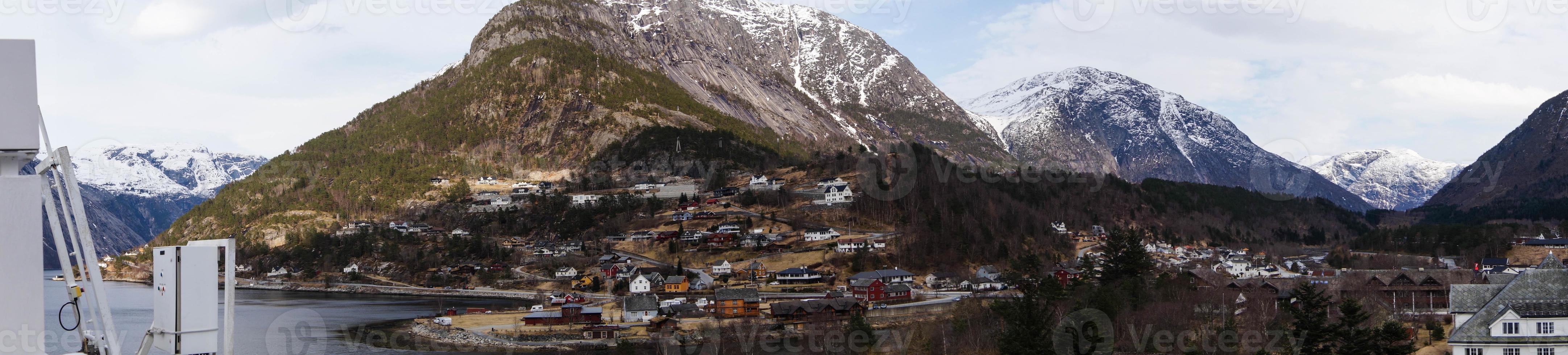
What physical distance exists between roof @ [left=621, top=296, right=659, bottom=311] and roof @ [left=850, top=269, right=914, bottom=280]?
17.5 m

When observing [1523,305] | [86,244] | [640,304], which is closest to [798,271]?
[640,304]

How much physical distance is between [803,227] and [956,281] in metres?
24.0

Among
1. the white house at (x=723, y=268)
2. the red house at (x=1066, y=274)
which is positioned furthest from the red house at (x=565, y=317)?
the red house at (x=1066, y=274)

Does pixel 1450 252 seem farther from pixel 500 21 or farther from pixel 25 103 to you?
pixel 500 21

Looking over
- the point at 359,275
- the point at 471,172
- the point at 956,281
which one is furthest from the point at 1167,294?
the point at 471,172

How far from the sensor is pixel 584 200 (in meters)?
134

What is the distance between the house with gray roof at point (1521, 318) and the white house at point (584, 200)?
357 ft

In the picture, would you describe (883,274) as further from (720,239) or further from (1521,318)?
(1521,318)

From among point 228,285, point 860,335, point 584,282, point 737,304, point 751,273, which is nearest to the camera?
point 228,285

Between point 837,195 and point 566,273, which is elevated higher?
point 837,195

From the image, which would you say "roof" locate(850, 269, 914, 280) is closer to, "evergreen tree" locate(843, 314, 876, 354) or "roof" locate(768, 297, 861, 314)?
"roof" locate(768, 297, 861, 314)

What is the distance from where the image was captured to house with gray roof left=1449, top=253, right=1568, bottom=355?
98.3ft

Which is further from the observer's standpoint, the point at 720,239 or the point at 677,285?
the point at 720,239

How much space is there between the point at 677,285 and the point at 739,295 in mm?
14835
